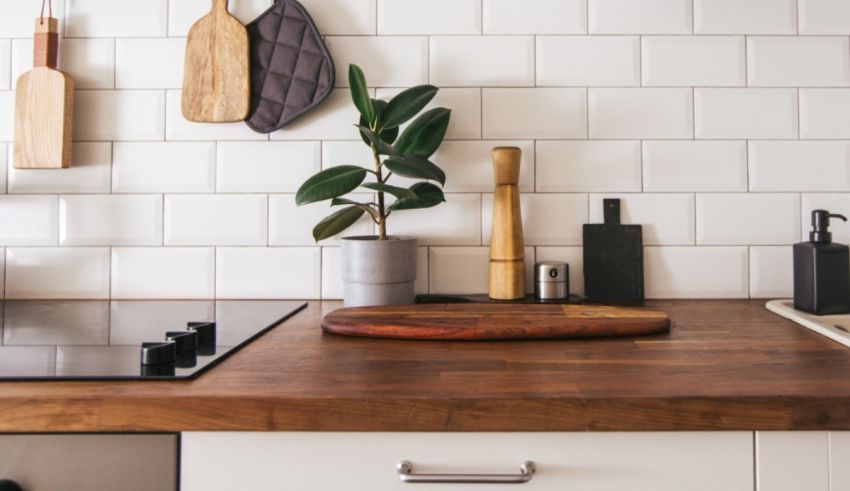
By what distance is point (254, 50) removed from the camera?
3.57 feet

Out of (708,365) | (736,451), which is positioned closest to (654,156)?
(708,365)

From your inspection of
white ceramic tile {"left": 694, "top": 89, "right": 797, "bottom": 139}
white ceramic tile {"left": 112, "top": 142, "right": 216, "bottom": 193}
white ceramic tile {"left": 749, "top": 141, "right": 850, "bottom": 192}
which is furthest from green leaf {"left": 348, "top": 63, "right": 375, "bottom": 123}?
white ceramic tile {"left": 749, "top": 141, "right": 850, "bottom": 192}

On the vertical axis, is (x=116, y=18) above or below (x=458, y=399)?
above

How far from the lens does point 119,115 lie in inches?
43.6

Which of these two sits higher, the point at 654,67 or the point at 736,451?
the point at 654,67

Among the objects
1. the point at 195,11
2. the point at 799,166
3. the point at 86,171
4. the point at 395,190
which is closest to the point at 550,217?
the point at 395,190

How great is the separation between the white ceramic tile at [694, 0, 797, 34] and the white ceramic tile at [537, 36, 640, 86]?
0.46 ft

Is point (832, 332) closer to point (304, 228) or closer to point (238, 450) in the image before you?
point (238, 450)

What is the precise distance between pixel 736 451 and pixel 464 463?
0.27 m

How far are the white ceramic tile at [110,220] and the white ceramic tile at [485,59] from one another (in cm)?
65

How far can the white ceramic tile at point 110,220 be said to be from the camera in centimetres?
110

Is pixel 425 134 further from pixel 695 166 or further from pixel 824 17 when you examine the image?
pixel 824 17

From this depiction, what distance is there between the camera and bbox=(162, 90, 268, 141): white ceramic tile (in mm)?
1099

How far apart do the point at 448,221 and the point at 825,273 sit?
647mm
